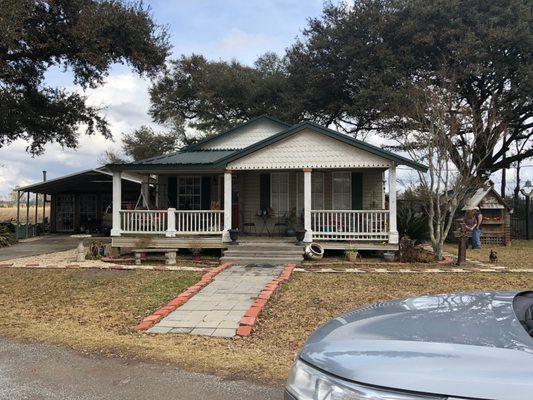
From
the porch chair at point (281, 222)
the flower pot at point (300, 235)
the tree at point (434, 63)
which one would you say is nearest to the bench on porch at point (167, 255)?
the flower pot at point (300, 235)

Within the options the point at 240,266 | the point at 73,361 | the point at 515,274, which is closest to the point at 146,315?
the point at 73,361

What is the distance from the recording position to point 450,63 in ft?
70.0

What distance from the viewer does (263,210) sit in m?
16.3

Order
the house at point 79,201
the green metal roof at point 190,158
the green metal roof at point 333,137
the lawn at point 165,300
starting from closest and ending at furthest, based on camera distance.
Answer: the lawn at point 165,300
the green metal roof at point 333,137
the green metal roof at point 190,158
the house at point 79,201

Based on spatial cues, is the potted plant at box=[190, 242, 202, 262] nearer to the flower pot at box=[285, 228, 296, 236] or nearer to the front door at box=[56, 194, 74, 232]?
the flower pot at box=[285, 228, 296, 236]

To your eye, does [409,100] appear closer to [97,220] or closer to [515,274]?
[515,274]

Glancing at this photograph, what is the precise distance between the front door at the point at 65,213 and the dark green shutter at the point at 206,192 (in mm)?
13036

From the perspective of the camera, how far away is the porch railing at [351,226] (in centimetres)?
1380

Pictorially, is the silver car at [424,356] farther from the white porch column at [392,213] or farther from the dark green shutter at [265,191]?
the dark green shutter at [265,191]

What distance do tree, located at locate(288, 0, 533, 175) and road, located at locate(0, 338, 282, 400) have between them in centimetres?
1539

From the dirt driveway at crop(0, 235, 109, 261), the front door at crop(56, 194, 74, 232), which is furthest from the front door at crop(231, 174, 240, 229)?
the front door at crop(56, 194, 74, 232)

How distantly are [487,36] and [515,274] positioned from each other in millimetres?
13384

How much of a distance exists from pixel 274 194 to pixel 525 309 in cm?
1407

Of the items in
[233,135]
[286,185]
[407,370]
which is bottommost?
[407,370]
